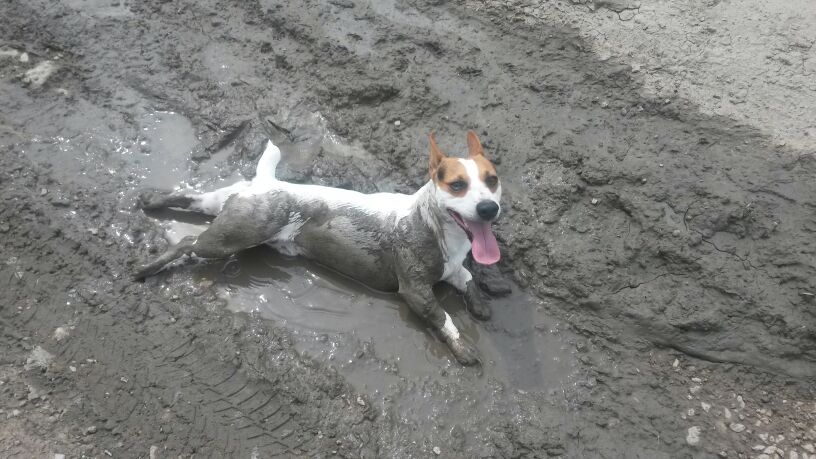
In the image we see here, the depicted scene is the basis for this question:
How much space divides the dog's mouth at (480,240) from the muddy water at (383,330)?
86cm

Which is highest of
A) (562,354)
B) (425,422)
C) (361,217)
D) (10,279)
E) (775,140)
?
(775,140)

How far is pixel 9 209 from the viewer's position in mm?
5043

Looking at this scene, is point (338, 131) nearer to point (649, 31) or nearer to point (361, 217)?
point (361, 217)

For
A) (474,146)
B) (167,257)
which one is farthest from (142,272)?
(474,146)

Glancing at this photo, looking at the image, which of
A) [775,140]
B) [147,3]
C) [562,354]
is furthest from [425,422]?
[147,3]

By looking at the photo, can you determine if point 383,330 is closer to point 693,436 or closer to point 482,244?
point 482,244

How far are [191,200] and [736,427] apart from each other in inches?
188

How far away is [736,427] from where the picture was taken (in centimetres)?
399

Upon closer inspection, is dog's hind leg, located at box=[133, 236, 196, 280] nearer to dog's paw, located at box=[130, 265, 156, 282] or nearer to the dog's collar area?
dog's paw, located at box=[130, 265, 156, 282]

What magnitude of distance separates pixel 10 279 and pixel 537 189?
4605 mm

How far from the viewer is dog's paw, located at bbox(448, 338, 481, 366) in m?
4.28

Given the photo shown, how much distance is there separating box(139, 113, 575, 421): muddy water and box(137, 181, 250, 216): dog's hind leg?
0.41 ft

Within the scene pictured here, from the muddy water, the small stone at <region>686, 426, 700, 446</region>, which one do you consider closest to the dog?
the muddy water

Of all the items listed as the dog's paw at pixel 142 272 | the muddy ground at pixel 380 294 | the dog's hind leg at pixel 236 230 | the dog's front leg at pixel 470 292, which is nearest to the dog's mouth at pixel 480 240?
the dog's front leg at pixel 470 292
